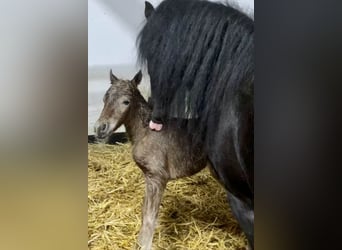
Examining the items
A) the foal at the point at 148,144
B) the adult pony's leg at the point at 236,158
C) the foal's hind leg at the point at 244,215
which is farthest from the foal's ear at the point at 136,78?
the foal's hind leg at the point at 244,215

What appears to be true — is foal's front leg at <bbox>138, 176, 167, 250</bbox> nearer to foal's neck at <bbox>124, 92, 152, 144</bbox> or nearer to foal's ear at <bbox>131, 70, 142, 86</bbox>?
foal's neck at <bbox>124, 92, 152, 144</bbox>

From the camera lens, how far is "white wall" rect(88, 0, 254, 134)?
49.7 inches

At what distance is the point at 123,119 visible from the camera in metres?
1.29

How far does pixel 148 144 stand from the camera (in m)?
1.30

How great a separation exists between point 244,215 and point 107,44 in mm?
610

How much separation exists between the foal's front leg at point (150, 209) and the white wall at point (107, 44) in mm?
221

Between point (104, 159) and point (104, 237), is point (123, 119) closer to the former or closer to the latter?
point (104, 159)

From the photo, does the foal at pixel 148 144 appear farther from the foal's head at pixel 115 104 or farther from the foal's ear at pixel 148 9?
the foal's ear at pixel 148 9

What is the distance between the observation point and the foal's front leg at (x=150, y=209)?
50.7 inches
